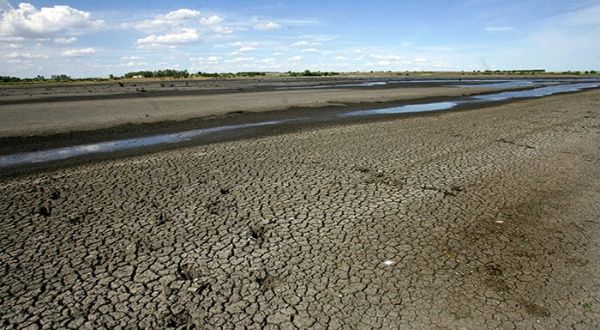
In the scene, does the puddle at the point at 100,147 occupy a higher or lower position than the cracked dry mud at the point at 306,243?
higher

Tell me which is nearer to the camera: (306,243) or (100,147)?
(306,243)

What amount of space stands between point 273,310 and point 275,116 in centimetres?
1475

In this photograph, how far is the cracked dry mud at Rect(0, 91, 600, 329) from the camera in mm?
3691

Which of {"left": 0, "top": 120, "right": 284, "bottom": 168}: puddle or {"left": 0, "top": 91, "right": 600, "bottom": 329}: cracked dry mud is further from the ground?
{"left": 0, "top": 120, "right": 284, "bottom": 168}: puddle

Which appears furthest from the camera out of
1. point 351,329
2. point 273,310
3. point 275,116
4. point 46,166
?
point 275,116

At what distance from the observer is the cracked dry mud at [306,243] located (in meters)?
3.69

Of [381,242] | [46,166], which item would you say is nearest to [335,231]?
[381,242]

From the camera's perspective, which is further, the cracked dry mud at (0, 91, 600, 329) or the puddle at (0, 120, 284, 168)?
the puddle at (0, 120, 284, 168)

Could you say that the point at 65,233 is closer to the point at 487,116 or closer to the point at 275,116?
the point at 275,116

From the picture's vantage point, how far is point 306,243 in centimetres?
509

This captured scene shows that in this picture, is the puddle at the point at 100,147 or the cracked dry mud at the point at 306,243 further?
the puddle at the point at 100,147

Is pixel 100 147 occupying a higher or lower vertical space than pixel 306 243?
higher

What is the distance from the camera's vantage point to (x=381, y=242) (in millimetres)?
5098

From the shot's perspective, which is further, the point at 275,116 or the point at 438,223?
the point at 275,116
